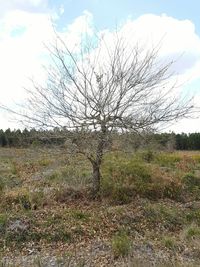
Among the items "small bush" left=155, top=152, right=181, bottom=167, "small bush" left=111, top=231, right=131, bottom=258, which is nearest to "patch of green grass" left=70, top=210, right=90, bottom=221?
"small bush" left=111, top=231, right=131, bottom=258

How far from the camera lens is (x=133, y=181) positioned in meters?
11.8

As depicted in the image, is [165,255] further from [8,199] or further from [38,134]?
[38,134]

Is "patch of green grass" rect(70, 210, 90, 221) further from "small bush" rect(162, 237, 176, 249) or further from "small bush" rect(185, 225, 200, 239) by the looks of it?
"small bush" rect(185, 225, 200, 239)

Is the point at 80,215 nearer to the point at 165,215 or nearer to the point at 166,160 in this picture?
the point at 165,215

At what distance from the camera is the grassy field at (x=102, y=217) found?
6.93m

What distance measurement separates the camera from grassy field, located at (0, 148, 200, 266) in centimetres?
693

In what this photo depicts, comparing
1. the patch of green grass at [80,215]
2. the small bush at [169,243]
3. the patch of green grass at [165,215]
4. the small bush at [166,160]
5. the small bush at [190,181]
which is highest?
the small bush at [166,160]

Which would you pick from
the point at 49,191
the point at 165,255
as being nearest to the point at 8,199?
the point at 49,191

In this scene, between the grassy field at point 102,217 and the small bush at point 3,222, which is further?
the small bush at point 3,222

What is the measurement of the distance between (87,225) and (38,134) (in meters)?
3.37

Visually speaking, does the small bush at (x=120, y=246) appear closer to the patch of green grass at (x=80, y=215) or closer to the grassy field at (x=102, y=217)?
the grassy field at (x=102, y=217)

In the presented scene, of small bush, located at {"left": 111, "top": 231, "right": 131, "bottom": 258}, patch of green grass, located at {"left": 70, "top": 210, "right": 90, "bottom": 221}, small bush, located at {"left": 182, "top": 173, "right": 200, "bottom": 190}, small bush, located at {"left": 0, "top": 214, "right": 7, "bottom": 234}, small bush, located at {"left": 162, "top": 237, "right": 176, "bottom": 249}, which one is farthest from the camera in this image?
small bush, located at {"left": 182, "top": 173, "right": 200, "bottom": 190}

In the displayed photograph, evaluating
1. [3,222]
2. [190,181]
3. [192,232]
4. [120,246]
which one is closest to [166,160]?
[190,181]

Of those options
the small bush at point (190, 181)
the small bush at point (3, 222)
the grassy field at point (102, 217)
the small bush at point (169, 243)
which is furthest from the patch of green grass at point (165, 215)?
the small bush at point (3, 222)
